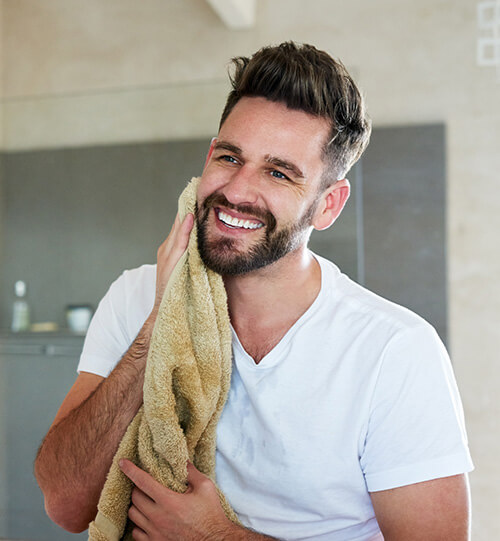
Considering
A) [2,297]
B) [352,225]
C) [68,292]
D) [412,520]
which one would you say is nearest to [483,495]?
[352,225]

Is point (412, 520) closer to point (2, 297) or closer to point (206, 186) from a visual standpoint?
point (206, 186)

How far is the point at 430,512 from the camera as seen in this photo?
100 cm

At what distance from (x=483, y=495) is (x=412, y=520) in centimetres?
161

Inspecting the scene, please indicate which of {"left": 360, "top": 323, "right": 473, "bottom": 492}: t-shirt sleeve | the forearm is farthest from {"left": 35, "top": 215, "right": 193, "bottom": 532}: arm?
{"left": 360, "top": 323, "right": 473, "bottom": 492}: t-shirt sleeve

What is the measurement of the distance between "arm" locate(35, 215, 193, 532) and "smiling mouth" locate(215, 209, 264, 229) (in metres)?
0.06

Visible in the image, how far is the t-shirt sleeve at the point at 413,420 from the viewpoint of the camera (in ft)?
3.36

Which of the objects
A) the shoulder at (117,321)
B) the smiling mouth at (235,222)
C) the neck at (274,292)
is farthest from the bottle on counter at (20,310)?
the smiling mouth at (235,222)

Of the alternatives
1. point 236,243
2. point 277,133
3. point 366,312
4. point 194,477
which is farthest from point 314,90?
point 194,477

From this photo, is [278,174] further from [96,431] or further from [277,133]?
[96,431]

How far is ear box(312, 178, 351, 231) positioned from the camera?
1.29 meters

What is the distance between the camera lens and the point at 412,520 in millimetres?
1007

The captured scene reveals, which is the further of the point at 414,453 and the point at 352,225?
the point at 352,225

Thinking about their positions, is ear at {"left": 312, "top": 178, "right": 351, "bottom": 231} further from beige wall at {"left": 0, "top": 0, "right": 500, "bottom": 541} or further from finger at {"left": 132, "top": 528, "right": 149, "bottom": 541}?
beige wall at {"left": 0, "top": 0, "right": 500, "bottom": 541}

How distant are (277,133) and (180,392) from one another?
507 millimetres
